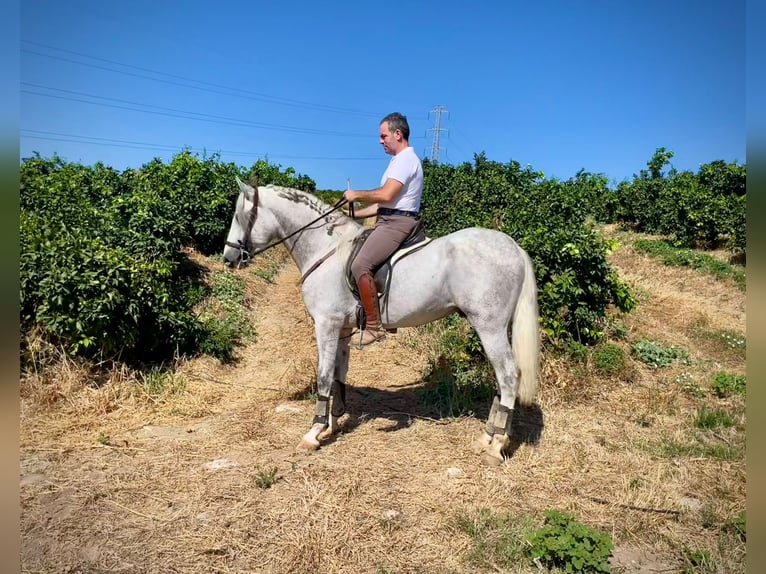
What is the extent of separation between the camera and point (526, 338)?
446 centimetres

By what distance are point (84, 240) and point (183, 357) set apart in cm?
201

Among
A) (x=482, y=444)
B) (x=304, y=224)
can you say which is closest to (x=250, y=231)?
(x=304, y=224)

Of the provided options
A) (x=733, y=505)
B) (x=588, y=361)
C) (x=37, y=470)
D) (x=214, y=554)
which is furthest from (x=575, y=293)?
(x=37, y=470)

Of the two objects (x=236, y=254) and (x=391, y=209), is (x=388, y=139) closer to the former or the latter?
(x=391, y=209)

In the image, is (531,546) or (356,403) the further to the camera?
(356,403)

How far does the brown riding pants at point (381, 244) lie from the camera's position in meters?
4.45

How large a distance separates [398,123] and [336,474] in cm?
334

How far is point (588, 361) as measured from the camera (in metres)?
6.29

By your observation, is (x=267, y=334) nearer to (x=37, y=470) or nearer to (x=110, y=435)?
(x=110, y=435)

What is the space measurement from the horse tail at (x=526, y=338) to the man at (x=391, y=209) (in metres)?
1.27

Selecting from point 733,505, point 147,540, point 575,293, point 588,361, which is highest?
point 575,293

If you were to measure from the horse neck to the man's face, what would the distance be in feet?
2.85

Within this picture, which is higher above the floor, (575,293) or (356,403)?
(575,293)

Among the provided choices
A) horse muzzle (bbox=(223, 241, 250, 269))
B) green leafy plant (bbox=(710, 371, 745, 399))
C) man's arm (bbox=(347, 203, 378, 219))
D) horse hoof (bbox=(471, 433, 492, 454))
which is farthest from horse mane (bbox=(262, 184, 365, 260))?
green leafy plant (bbox=(710, 371, 745, 399))
